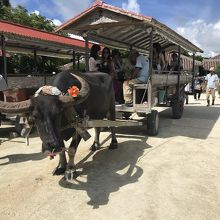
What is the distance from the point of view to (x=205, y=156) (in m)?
6.16

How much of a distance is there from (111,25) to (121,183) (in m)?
4.18

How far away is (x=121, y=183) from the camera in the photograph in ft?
15.4

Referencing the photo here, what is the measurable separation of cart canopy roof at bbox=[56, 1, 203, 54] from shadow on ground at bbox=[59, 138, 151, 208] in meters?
2.68

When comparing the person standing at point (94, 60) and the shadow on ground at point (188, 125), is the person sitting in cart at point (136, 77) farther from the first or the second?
the shadow on ground at point (188, 125)

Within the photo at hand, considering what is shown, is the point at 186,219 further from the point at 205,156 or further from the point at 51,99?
the point at 205,156

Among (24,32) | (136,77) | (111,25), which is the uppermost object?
(24,32)

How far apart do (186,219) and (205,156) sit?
2730mm

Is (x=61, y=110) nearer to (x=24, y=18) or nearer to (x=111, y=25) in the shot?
(x=111, y=25)

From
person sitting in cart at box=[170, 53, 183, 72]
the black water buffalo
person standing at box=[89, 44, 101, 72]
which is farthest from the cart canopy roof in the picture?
the black water buffalo

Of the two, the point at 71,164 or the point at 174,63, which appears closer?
the point at 71,164

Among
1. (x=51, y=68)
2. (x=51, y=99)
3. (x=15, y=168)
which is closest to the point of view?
(x=51, y=99)

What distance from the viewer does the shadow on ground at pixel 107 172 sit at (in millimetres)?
4379

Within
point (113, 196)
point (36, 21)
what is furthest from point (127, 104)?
point (36, 21)

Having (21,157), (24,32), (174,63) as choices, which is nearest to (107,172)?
(21,157)
